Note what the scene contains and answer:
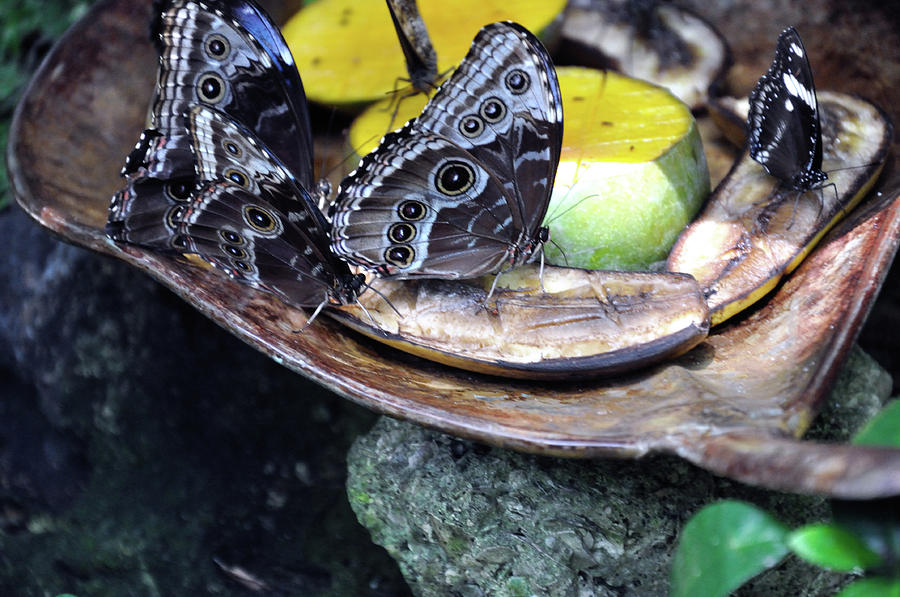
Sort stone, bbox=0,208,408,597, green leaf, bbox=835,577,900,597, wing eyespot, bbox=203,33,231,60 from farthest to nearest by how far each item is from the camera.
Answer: stone, bbox=0,208,408,597 < wing eyespot, bbox=203,33,231,60 < green leaf, bbox=835,577,900,597

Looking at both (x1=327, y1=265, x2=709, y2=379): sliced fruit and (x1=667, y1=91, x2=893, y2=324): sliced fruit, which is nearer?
(x1=327, y1=265, x2=709, y2=379): sliced fruit

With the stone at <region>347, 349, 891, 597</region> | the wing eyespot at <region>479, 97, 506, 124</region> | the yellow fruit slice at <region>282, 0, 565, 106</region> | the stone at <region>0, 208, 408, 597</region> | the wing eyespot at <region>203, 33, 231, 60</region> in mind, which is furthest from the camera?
the yellow fruit slice at <region>282, 0, 565, 106</region>

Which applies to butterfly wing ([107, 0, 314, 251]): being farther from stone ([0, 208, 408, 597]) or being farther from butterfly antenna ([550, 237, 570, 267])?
butterfly antenna ([550, 237, 570, 267])

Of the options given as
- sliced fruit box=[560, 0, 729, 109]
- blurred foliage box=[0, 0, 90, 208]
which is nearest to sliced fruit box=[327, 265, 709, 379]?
sliced fruit box=[560, 0, 729, 109]

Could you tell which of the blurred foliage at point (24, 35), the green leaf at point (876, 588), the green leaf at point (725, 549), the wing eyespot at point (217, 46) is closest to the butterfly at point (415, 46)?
the wing eyespot at point (217, 46)

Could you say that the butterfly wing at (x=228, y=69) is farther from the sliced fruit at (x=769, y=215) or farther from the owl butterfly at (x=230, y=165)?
the sliced fruit at (x=769, y=215)

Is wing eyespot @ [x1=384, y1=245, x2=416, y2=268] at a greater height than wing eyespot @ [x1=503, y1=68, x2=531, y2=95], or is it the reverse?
wing eyespot @ [x1=503, y1=68, x2=531, y2=95]

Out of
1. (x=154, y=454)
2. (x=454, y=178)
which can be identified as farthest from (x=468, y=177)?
(x=154, y=454)

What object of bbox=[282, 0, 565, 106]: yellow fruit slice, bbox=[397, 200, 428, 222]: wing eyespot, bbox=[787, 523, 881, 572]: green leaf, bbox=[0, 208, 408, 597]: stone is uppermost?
bbox=[282, 0, 565, 106]: yellow fruit slice
